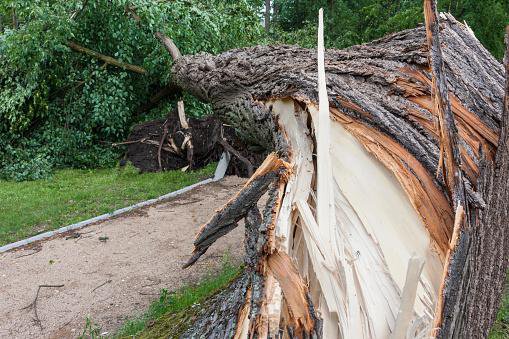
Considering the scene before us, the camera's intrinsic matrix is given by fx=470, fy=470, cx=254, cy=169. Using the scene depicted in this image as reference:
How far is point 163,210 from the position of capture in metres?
5.32

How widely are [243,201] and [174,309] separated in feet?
4.59

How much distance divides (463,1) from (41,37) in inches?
239

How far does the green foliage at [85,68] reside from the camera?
6957 mm

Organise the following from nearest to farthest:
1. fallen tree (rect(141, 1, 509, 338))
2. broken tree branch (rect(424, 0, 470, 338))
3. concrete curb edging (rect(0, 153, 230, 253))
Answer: broken tree branch (rect(424, 0, 470, 338)) → fallen tree (rect(141, 1, 509, 338)) → concrete curb edging (rect(0, 153, 230, 253))

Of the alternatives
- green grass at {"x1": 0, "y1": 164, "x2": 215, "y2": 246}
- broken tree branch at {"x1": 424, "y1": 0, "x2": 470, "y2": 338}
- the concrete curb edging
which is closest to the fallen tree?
broken tree branch at {"x1": 424, "y1": 0, "x2": 470, "y2": 338}

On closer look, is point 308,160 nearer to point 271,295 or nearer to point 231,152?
point 271,295

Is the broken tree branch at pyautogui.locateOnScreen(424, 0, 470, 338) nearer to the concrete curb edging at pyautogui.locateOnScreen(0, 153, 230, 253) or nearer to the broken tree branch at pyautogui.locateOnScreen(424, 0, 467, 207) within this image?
the broken tree branch at pyautogui.locateOnScreen(424, 0, 467, 207)

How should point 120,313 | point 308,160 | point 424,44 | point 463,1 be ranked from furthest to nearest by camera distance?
point 463,1 → point 120,313 → point 424,44 → point 308,160

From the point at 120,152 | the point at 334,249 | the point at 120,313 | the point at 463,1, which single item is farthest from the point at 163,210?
the point at 463,1

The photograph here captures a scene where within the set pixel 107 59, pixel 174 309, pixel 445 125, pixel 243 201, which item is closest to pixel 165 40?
pixel 107 59

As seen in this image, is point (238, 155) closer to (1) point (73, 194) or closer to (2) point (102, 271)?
(1) point (73, 194)

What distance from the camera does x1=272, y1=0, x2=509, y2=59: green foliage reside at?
6.14 metres

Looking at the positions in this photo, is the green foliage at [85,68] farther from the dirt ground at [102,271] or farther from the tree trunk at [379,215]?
the tree trunk at [379,215]

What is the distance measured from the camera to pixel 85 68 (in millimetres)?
7895
